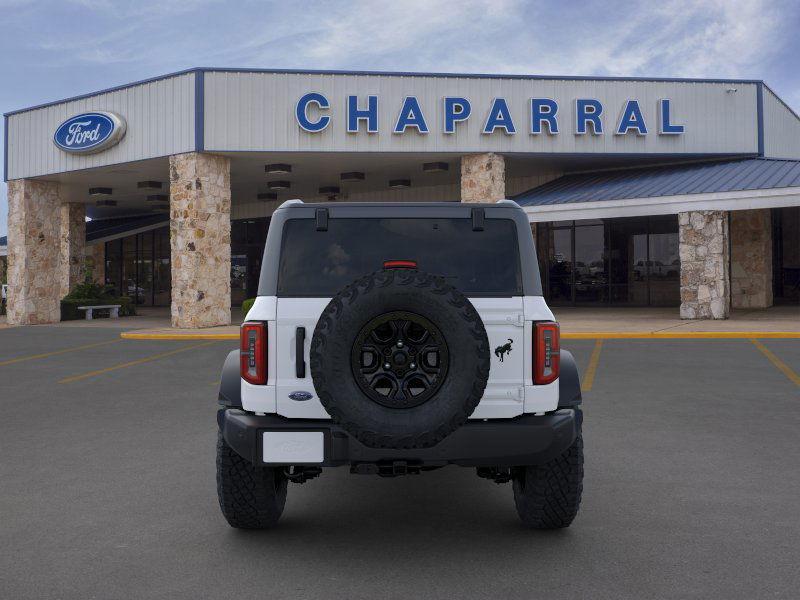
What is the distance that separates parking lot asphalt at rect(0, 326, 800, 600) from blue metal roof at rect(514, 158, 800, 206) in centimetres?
1369

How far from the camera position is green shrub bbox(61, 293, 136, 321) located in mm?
27469

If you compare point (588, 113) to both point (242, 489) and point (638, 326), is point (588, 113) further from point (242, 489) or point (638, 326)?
point (242, 489)

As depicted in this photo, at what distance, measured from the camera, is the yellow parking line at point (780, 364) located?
10.4m

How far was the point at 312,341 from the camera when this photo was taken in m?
3.71

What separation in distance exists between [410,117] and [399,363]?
18891 mm

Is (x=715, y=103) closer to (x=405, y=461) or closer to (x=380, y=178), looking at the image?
(x=380, y=178)

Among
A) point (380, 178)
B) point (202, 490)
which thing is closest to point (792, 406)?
point (202, 490)

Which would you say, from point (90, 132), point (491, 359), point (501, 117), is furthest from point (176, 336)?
point (491, 359)

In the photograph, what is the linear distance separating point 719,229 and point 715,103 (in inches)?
208

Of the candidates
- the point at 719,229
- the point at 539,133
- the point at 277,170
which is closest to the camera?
the point at 719,229

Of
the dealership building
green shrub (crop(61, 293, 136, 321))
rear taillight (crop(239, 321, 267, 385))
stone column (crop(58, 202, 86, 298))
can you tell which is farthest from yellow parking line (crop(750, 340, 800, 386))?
stone column (crop(58, 202, 86, 298))

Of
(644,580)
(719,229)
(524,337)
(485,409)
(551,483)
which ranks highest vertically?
(719,229)

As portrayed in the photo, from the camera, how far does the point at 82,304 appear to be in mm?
28125

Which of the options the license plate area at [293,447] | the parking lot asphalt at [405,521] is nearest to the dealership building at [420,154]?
the parking lot asphalt at [405,521]
